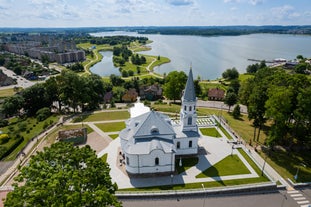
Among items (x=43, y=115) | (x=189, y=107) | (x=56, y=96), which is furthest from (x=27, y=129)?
(x=189, y=107)

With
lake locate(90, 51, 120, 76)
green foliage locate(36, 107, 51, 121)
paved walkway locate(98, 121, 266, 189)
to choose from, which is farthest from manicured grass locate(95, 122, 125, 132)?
lake locate(90, 51, 120, 76)

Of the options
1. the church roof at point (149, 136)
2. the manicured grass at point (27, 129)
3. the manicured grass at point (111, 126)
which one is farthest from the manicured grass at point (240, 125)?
the manicured grass at point (27, 129)

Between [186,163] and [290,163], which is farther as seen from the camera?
[290,163]

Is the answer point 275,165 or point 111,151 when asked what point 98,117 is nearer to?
point 111,151

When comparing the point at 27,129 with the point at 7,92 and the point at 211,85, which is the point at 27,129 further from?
the point at 211,85

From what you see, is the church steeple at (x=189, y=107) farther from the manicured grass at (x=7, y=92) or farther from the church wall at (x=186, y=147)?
the manicured grass at (x=7, y=92)

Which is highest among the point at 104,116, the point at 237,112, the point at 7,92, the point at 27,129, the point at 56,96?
the point at 56,96
